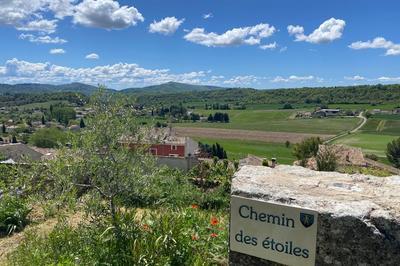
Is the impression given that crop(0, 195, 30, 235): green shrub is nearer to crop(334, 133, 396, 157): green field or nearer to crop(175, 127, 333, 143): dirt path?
crop(334, 133, 396, 157): green field

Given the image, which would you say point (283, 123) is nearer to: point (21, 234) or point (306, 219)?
point (21, 234)

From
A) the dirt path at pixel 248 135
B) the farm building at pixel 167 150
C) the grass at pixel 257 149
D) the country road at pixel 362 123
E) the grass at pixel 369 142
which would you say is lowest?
the grass at pixel 257 149

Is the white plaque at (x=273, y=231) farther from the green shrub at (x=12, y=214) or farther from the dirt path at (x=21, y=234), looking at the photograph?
the green shrub at (x=12, y=214)

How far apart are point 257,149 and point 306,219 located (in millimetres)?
66306

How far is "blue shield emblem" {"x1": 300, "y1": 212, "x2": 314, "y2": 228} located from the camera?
3.64 m

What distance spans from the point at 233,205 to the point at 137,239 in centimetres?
136

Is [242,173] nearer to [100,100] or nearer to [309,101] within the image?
[100,100]

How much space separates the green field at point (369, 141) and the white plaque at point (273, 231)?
60388 mm

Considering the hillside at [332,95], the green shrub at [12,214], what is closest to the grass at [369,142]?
the hillside at [332,95]

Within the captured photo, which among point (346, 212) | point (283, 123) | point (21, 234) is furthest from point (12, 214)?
point (283, 123)

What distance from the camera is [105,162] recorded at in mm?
4852

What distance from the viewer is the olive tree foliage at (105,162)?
489 centimetres

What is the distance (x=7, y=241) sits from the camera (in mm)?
6406

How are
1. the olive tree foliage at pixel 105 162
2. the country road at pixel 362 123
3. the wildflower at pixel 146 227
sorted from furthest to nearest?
1. the country road at pixel 362 123
2. the wildflower at pixel 146 227
3. the olive tree foliage at pixel 105 162
